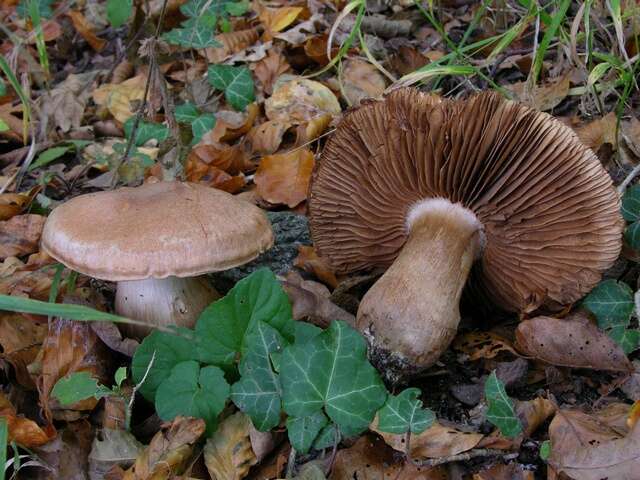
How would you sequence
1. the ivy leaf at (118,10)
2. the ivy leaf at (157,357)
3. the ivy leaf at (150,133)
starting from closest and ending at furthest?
the ivy leaf at (157,357) < the ivy leaf at (150,133) < the ivy leaf at (118,10)

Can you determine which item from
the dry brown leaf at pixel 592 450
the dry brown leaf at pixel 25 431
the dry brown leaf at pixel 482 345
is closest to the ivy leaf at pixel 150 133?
the dry brown leaf at pixel 25 431

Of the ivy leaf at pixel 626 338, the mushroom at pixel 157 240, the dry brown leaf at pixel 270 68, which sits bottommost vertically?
the ivy leaf at pixel 626 338

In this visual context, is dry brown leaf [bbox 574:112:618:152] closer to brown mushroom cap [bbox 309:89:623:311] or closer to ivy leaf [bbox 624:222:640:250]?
ivy leaf [bbox 624:222:640:250]

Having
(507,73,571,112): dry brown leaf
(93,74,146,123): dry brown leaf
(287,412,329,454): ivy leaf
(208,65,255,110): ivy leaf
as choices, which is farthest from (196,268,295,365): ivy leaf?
(93,74,146,123): dry brown leaf

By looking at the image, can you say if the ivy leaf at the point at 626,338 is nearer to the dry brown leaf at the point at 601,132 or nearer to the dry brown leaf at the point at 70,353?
the dry brown leaf at the point at 601,132

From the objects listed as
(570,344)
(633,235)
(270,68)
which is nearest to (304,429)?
(570,344)

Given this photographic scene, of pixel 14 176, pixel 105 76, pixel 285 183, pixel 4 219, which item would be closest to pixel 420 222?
pixel 285 183

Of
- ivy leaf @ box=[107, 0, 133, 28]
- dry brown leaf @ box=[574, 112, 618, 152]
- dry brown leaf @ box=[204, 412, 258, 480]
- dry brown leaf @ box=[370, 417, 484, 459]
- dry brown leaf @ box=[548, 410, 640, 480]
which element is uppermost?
ivy leaf @ box=[107, 0, 133, 28]
